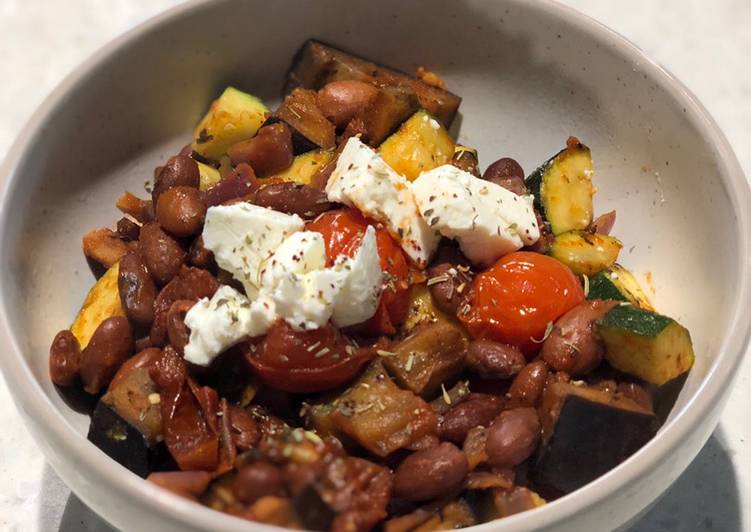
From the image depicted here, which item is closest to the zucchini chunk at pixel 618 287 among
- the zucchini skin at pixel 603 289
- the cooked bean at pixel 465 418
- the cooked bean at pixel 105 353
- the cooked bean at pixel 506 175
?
the zucchini skin at pixel 603 289

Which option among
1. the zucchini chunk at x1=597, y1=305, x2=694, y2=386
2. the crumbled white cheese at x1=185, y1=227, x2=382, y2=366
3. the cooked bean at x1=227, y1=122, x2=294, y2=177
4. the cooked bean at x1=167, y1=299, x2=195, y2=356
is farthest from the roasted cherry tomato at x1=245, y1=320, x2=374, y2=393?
the cooked bean at x1=227, y1=122, x2=294, y2=177

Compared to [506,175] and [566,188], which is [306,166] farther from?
[566,188]

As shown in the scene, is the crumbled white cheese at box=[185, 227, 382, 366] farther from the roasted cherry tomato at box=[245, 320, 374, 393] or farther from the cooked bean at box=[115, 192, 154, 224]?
the cooked bean at box=[115, 192, 154, 224]

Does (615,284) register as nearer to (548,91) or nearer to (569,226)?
(569,226)

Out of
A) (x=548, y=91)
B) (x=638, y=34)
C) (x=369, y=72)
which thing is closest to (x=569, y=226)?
(x=548, y=91)

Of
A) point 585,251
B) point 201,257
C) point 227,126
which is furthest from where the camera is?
point 227,126

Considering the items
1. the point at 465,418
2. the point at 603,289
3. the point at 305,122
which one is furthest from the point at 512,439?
the point at 305,122

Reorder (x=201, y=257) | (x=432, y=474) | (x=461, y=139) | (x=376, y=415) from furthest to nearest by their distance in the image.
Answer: (x=461, y=139)
(x=201, y=257)
(x=376, y=415)
(x=432, y=474)
